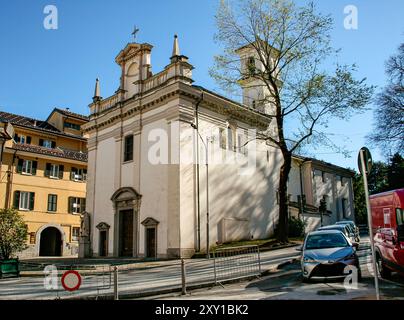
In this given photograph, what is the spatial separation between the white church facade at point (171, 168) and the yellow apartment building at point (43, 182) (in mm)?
9336

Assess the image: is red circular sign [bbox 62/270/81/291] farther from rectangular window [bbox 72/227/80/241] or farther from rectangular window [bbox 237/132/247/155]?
rectangular window [bbox 72/227/80/241]

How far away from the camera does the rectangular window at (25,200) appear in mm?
36744

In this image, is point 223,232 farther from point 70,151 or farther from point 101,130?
point 70,151

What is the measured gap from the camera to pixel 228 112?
94.2 feet

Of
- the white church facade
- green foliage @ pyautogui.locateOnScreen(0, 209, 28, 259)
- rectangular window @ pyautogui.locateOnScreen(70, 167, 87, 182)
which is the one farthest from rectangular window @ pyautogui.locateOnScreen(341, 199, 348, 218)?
green foliage @ pyautogui.locateOnScreen(0, 209, 28, 259)

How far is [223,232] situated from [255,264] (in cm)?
1247

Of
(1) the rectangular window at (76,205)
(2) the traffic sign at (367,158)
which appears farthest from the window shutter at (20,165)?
(2) the traffic sign at (367,158)

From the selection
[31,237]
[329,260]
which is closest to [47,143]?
[31,237]

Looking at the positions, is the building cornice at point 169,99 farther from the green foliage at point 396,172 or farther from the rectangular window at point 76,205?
the green foliage at point 396,172

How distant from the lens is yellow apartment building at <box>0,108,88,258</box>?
36.5 meters

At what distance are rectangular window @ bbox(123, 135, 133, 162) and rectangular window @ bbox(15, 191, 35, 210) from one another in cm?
1506

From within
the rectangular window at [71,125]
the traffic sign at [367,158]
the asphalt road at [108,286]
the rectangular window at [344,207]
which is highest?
the rectangular window at [71,125]

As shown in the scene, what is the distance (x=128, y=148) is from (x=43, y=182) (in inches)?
598
